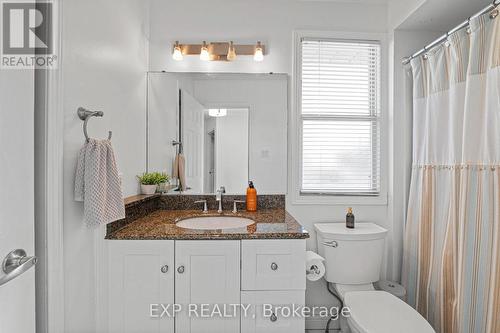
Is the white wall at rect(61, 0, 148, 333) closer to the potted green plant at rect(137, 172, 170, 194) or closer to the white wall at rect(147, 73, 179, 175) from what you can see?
the potted green plant at rect(137, 172, 170, 194)

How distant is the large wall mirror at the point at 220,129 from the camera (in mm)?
2008

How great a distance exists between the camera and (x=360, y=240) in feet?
5.88

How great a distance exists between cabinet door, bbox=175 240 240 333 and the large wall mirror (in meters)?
0.70

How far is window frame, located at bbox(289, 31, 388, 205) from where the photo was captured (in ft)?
6.75

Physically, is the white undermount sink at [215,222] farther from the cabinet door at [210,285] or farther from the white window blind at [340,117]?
the white window blind at [340,117]

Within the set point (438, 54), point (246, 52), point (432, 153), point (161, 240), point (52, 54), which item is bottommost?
point (161, 240)

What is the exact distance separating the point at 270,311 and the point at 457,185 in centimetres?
121

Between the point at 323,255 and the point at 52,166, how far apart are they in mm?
1615

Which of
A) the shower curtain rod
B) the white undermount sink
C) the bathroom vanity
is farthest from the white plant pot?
the shower curtain rod

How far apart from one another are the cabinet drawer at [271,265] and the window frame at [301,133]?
2.39ft

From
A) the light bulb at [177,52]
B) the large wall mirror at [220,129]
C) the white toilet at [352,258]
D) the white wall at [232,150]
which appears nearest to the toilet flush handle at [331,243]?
the white toilet at [352,258]

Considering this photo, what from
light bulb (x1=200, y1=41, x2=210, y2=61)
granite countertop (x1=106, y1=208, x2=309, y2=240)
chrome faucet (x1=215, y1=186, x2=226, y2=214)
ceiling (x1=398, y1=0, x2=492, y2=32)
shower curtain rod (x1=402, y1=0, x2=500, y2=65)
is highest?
ceiling (x1=398, y1=0, x2=492, y2=32)

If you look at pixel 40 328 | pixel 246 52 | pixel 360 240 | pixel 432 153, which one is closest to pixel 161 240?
pixel 40 328

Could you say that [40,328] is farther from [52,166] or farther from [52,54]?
[52,54]
